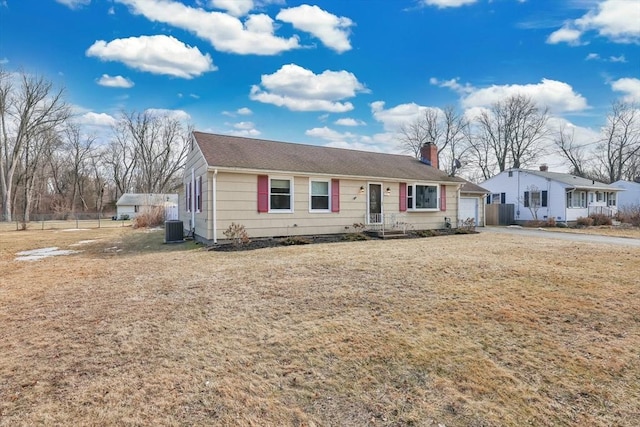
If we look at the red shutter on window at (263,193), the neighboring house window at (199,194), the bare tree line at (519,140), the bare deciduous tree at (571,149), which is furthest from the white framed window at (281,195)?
the bare deciduous tree at (571,149)

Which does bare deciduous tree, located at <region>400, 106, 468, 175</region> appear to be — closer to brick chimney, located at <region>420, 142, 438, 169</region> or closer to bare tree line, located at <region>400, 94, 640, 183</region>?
bare tree line, located at <region>400, 94, 640, 183</region>

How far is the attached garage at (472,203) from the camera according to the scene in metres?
20.0

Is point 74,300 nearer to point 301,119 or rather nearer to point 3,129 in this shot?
point 301,119

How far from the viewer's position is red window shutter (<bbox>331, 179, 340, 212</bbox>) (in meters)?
12.8

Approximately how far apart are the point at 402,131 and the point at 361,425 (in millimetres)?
39285

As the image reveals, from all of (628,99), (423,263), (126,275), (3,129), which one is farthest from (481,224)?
(3,129)

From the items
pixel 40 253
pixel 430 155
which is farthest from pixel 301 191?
pixel 430 155

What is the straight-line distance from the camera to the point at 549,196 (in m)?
22.2

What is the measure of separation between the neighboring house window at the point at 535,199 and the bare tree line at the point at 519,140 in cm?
1148

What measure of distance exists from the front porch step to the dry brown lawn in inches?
249

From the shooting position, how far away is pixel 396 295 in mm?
5105

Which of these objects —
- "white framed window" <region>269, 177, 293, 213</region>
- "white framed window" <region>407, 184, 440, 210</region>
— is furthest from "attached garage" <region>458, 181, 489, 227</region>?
"white framed window" <region>269, 177, 293, 213</region>

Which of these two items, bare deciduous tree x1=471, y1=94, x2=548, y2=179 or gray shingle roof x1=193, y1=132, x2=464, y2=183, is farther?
bare deciduous tree x1=471, y1=94, x2=548, y2=179

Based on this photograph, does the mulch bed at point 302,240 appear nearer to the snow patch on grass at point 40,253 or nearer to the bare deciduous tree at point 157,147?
the snow patch on grass at point 40,253
